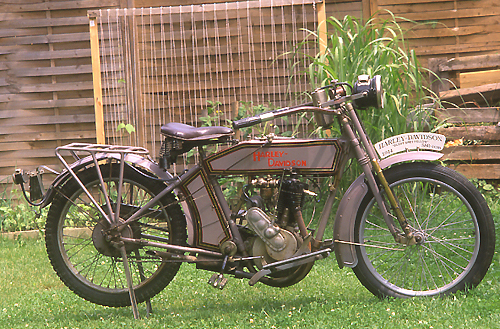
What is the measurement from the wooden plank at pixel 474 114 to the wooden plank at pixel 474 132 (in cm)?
8

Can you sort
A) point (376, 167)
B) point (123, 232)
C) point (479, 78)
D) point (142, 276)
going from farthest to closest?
point (479, 78) → point (142, 276) → point (123, 232) → point (376, 167)

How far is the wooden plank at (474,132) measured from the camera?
5.57 metres

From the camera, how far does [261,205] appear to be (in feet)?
9.16

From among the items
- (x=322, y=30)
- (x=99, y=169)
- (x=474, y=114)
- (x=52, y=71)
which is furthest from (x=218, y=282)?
(x=52, y=71)

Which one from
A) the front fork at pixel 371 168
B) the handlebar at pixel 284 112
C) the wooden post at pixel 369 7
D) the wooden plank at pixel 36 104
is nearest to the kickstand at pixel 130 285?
the handlebar at pixel 284 112

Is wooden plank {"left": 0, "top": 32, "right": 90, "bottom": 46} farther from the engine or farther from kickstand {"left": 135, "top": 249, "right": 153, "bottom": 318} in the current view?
the engine

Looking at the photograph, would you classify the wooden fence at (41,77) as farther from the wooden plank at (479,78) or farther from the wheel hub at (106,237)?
the wooden plank at (479,78)

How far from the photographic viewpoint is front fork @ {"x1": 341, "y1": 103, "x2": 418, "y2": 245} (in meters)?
2.76

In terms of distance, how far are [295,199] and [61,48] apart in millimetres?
5200

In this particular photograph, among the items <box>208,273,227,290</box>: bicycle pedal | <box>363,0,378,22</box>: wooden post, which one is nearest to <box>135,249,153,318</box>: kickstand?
<box>208,273,227,290</box>: bicycle pedal

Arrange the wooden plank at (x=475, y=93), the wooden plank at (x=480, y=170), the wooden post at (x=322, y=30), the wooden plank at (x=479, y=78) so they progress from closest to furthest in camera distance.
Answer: the wooden post at (x=322, y=30) < the wooden plank at (x=480, y=170) < the wooden plank at (x=475, y=93) < the wooden plank at (x=479, y=78)

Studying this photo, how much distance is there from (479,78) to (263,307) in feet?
14.8

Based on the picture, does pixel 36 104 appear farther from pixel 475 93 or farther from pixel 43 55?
pixel 475 93

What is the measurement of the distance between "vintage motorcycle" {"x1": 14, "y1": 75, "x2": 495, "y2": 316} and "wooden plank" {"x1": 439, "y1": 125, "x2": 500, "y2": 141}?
10.0ft
